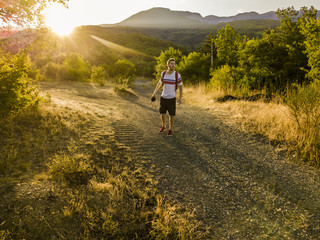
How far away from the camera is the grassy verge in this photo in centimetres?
247

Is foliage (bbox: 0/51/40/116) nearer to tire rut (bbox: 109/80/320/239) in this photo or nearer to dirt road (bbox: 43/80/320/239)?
dirt road (bbox: 43/80/320/239)

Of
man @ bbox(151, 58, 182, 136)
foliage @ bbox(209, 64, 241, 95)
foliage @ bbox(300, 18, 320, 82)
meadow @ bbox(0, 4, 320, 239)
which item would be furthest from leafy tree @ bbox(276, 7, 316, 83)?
man @ bbox(151, 58, 182, 136)

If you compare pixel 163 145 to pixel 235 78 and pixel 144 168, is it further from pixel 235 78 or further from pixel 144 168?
pixel 235 78

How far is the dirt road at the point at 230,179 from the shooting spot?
281cm

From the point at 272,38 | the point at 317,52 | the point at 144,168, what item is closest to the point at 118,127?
the point at 144,168

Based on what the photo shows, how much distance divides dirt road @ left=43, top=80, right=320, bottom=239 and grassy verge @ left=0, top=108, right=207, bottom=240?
396 millimetres

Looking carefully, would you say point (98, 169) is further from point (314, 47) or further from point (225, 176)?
point (314, 47)

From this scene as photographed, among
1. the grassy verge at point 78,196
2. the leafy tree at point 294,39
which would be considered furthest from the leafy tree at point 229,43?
the grassy verge at point 78,196

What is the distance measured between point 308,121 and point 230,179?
2832 millimetres

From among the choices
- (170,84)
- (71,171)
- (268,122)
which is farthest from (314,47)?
(71,171)

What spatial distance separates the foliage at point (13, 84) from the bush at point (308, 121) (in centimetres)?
721

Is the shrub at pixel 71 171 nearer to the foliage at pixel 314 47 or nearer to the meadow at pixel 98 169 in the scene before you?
the meadow at pixel 98 169

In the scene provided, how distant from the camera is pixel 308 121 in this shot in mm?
4891

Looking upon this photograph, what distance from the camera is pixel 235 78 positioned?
13453mm
